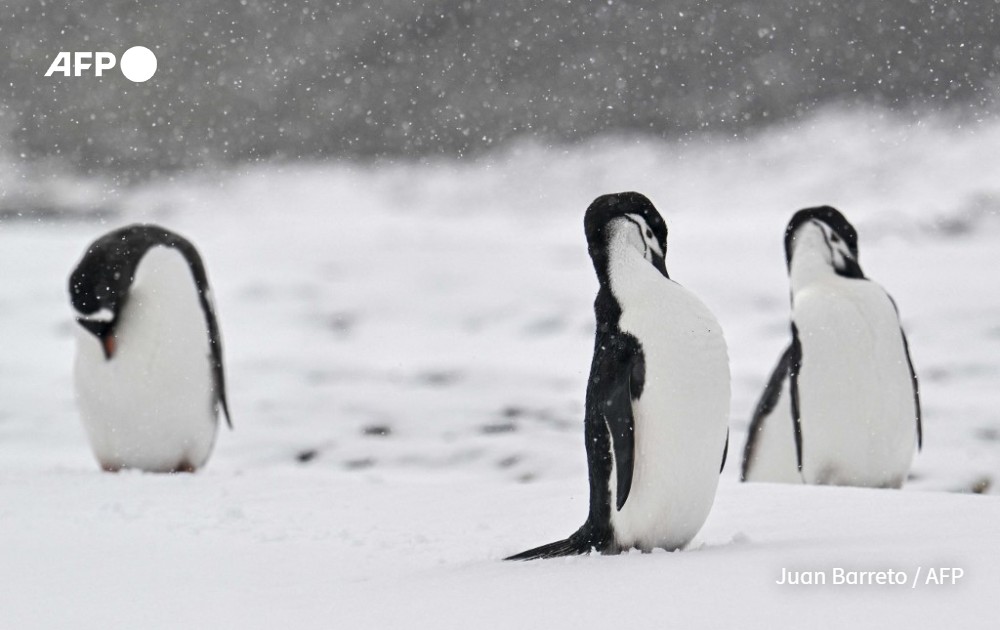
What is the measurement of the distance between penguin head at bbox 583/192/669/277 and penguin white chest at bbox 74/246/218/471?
6.60 feet

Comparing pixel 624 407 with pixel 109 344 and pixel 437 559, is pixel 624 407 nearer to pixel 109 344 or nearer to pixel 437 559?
pixel 437 559

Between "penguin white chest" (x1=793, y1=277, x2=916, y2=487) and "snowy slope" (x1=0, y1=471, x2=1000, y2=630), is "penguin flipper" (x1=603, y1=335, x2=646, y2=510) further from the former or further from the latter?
"penguin white chest" (x1=793, y1=277, x2=916, y2=487)

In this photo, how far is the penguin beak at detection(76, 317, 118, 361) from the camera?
3799 mm

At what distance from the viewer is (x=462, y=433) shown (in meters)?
5.53

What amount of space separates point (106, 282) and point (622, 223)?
208 centimetres

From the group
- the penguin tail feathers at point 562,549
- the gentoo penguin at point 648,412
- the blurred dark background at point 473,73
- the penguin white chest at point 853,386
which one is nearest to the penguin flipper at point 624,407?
the gentoo penguin at point 648,412

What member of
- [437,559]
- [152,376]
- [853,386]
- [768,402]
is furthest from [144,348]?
[853,386]

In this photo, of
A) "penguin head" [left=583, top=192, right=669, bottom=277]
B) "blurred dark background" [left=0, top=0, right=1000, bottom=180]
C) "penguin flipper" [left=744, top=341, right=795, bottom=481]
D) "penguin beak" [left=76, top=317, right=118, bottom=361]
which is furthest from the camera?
"blurred dark background" [left=0, top=0, right=1000, bottom=180]

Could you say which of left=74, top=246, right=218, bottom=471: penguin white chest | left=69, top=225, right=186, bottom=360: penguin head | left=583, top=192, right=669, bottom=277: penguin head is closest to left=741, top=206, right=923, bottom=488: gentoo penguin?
left=583, top=192, right=669, bottom=277: penguin head

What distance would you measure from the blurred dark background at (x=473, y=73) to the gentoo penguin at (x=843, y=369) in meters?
18.4

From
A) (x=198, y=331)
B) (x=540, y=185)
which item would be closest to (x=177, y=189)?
(x=540, y=185)

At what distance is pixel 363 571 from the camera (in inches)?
86.4

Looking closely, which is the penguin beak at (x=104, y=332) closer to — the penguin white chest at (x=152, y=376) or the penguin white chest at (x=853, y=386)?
the penguin white chest at (x=152, y=376)

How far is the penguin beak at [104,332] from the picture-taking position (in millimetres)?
3799
